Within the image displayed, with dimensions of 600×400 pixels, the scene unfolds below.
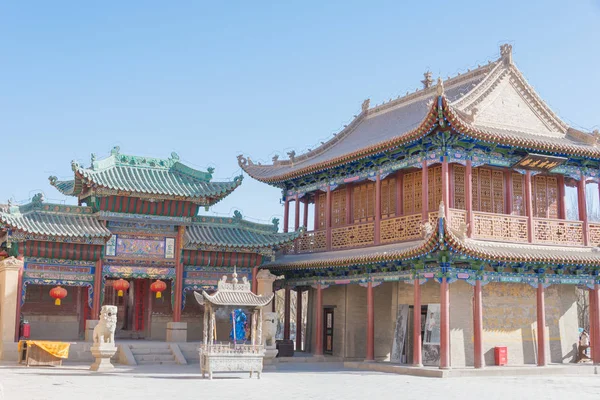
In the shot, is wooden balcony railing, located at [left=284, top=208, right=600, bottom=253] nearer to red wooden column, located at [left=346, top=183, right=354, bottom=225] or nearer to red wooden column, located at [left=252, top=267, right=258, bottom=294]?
red wooden column, located at [left=346, top=183, right=354, bottom=225]

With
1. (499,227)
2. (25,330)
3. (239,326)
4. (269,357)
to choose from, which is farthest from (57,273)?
(499,227)

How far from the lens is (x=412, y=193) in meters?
23.1

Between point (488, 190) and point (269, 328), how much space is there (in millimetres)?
7724

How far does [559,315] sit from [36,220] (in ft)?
51.9

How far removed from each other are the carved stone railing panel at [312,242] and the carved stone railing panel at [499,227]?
6168 mm

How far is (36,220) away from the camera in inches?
843

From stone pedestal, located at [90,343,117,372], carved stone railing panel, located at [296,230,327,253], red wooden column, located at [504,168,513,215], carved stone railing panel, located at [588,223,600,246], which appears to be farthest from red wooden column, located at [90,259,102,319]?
carved stone railing panel, located at [588,223,600,246]

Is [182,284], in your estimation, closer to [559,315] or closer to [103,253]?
[103,253]

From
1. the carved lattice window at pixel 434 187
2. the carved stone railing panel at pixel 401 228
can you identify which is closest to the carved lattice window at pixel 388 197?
the carved stone railing panel at pixel 401 228

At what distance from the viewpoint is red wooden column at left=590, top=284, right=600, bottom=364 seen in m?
21.7

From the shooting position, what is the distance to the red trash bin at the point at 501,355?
2077cm

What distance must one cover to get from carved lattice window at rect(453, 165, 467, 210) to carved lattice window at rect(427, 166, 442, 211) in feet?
1.50

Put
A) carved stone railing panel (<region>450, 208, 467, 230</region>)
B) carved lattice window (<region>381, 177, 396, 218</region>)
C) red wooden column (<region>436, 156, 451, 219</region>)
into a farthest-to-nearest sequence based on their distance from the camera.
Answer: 1. carved lattice window (<region>381, 177, 396, 218</region>)
2. carved stone railing panel (<region>450, 208, 467, 230</region>)
3. red wooden column (<region>436, 156, 451, 219</region>)

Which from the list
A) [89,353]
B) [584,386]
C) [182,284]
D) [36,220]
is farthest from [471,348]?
[36,220]
